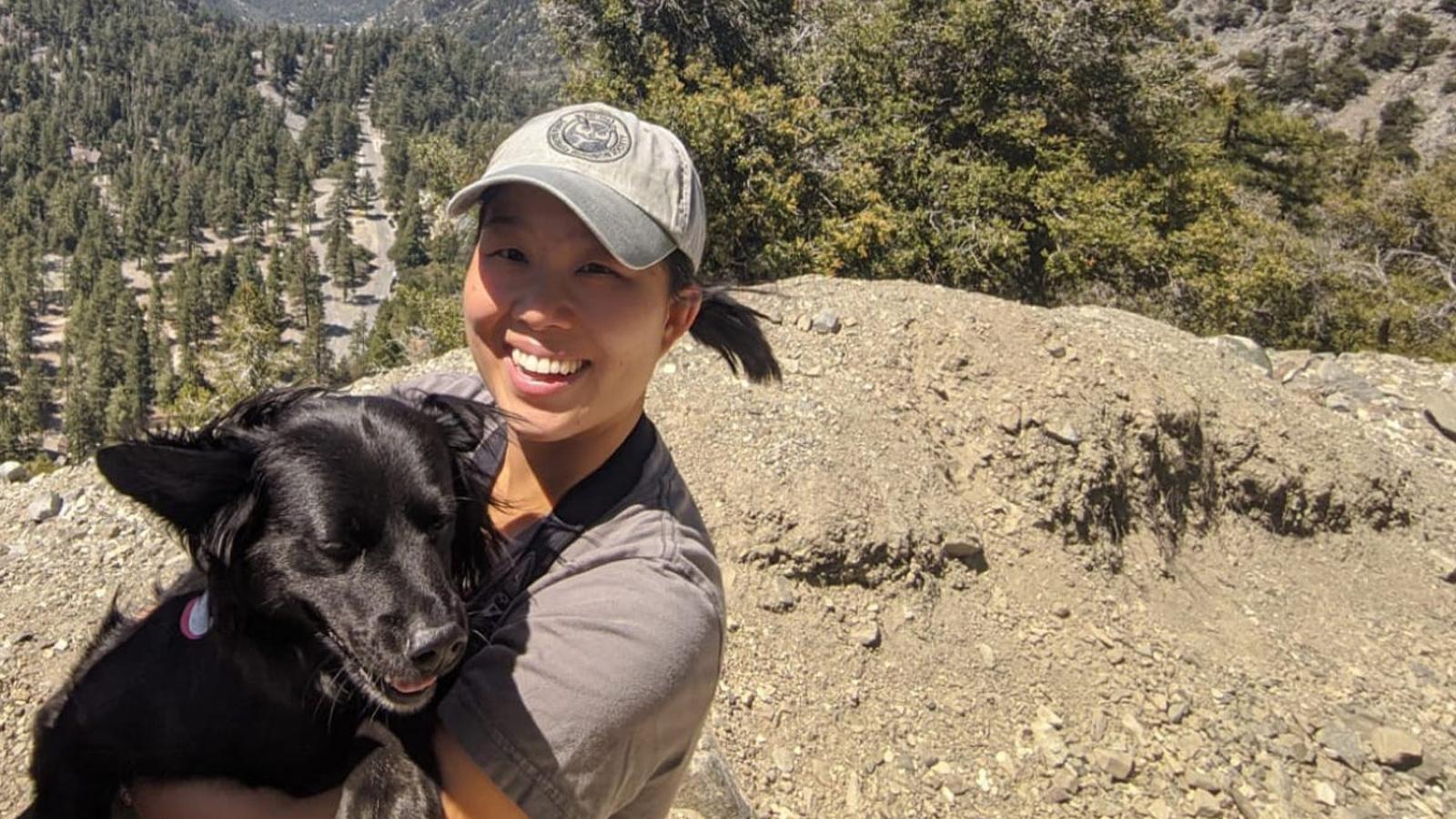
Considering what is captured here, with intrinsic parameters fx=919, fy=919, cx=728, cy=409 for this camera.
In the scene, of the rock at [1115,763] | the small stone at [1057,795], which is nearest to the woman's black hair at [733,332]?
the small stone at [1057,795]

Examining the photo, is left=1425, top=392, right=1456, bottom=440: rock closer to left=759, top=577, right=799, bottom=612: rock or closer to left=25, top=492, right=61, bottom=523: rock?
left=759, top=577, right=799, bottom=612: rock

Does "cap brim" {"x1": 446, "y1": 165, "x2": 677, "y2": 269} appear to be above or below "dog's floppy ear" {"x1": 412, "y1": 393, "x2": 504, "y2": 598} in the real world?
above

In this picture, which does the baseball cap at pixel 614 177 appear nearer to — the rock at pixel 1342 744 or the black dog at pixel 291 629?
the black dog at pixel 291 629

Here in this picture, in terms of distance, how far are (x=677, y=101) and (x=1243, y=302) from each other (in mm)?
9399

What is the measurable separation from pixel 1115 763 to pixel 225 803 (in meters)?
5.25

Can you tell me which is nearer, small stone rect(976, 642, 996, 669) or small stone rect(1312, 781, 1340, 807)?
small stone rect(1312, 781, 1340, 807)

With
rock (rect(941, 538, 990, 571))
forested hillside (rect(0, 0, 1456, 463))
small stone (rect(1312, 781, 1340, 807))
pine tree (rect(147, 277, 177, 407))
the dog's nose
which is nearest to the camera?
the dog's nose

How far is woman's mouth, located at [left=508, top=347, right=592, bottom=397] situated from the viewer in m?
1.85

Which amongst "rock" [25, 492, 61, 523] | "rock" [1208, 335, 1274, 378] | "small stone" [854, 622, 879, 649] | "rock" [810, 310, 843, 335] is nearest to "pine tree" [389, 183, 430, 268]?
"rock" [1208, 335, 1274, 378]

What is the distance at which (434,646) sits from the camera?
165 centimetres

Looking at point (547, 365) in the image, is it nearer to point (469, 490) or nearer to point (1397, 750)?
point (469, 490)

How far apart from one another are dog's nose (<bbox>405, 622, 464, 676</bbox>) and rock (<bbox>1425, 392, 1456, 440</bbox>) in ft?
38.5

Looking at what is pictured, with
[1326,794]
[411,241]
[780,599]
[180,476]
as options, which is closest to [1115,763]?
[1326,794]

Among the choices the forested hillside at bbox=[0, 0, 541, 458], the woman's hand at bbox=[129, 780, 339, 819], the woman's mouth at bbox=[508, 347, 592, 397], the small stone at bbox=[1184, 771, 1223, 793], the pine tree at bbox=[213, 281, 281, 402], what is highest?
the woman's mouth at bbox=[508, 347, 592, 397]
